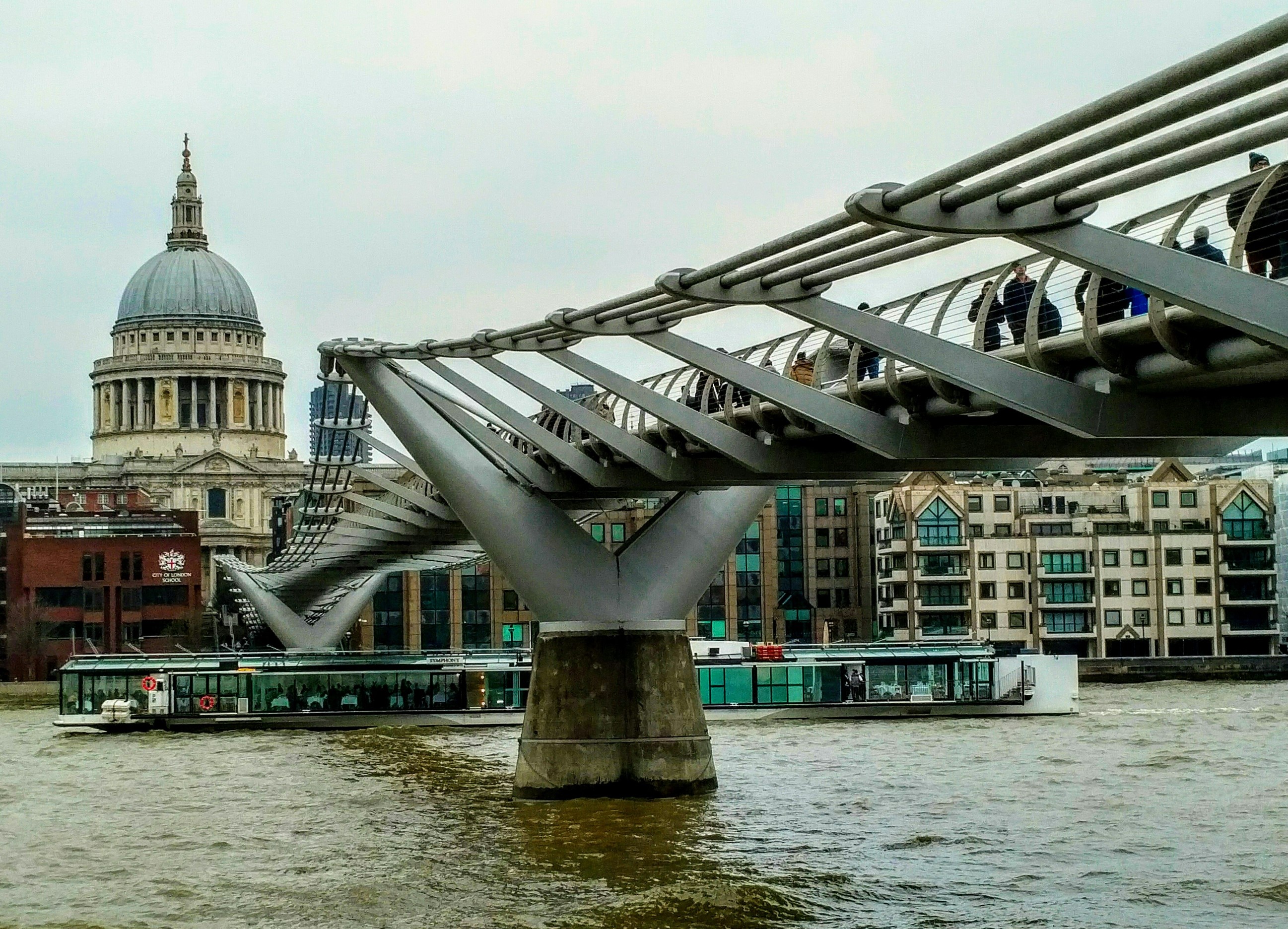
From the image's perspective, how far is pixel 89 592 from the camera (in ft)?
343

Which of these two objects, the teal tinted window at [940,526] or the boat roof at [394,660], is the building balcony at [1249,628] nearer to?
the teal tinted window at [940,526]

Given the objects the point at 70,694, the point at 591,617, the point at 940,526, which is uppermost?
the point at 940,526

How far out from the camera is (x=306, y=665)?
56.1 metres

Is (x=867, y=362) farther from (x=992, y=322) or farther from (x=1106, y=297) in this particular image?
(x=1106, y=297)

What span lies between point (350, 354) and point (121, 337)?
143 m

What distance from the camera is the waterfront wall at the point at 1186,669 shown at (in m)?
78.8

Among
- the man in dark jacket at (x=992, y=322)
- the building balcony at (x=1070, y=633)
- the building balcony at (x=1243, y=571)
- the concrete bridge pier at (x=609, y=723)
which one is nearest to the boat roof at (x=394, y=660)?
the concrete bridge pier at (x=609, y=723)

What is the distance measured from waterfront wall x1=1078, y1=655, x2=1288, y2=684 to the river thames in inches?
1301

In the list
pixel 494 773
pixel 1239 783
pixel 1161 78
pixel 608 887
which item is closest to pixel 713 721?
pixel 494 773

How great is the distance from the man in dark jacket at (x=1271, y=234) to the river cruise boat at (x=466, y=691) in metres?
38.4

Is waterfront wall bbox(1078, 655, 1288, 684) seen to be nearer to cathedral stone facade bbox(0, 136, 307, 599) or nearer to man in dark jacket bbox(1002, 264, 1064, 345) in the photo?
man in dark jacket bbox(1002, 264, 1064, 345)

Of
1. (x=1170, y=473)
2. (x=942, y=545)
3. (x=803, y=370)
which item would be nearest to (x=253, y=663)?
(x=803, y=370)

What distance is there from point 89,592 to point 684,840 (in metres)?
80.5

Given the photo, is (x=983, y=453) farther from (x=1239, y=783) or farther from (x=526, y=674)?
(x=526, y=674)
